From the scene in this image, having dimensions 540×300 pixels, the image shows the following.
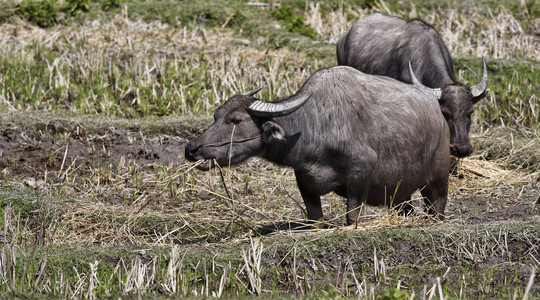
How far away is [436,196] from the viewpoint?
6328 mm

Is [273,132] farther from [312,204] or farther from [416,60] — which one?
[416,60]

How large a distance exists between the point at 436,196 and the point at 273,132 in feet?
5.33

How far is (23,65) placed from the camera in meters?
10.9

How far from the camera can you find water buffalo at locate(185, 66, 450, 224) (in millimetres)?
5551

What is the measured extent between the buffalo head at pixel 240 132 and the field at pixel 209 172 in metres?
0.20

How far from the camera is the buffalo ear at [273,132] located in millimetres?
5484

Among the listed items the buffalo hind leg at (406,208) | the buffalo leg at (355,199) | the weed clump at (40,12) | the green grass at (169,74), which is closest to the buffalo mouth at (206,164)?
the buffalo leg at (355,199)

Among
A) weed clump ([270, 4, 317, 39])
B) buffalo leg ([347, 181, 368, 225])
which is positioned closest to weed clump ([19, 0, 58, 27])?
weed clump ([270, 4, 317, 39])

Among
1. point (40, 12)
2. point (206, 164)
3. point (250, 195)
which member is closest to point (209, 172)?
point (250, 195)

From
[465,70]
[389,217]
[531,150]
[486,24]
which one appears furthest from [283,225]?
[486,24]

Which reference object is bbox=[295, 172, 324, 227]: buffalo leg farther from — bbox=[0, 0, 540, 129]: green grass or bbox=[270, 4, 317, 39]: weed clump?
bbox=[270, 4, 317, 39]: weed clump

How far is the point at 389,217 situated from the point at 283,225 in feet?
2.84

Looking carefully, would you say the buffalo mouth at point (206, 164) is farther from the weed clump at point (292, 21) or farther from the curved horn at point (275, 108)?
the weed clump at point (292, 21)

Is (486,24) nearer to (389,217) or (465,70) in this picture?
(465,70)
